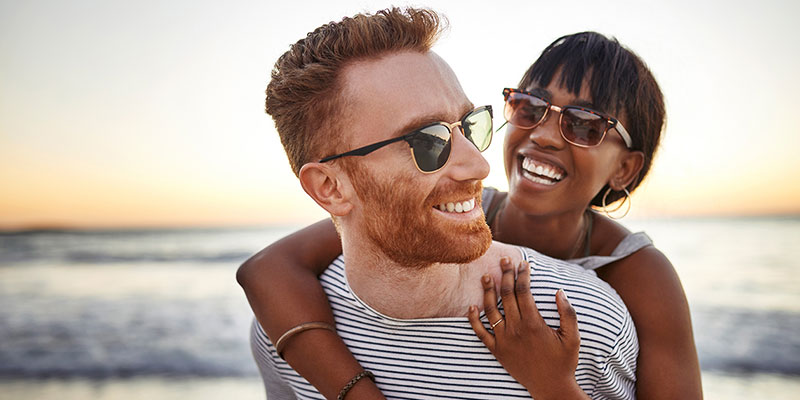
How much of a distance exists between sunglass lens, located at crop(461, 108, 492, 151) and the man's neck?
0.52 meters

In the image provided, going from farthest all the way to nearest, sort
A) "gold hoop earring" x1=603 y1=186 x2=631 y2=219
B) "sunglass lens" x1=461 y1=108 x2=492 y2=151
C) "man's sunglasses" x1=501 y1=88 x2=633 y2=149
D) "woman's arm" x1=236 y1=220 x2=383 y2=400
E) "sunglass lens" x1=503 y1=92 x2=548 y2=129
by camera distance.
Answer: "gold hoop earring" x1=603 y1=186 x2=631 y2=219
"sunglass lens" x1=503 y1=92 x2=548 y2=129
"man's sunglasses" x1=501 y1=88 x2=633 y2=149
"woman's arm" x1=236 y1=220 x2=383 y2=400
"sunglass lens" x1=461 y1=108 x2=492 y2=151

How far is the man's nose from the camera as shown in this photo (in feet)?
7.46

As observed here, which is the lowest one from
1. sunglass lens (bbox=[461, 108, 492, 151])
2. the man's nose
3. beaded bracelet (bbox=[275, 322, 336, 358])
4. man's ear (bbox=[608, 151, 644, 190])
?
beaded bracelet (bbox=[275, 322, 336, 358])

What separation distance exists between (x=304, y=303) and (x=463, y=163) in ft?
3.26

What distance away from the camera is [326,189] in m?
2.50

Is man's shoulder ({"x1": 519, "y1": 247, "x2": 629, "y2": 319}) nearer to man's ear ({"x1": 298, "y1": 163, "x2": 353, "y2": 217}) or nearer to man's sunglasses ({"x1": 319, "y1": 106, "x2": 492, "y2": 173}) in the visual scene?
man's sunglasses ({"x1": 319, "y1": 106, "x2": 492, "y2": 173})

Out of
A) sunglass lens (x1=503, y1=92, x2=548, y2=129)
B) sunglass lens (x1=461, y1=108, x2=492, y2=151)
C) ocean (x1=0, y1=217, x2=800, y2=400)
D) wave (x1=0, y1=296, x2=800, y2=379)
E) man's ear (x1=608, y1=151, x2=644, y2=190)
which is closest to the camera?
sunglass lens (x1=461, y1=108, x2=492, y2=151)

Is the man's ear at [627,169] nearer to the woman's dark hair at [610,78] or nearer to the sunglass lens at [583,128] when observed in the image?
the woman's dark hair at [610,78]

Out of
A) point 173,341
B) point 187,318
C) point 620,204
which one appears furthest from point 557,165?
point 187,318

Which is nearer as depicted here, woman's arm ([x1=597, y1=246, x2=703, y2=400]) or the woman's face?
woman's arm ([x1=597, y1=246, x2=703, y2=400])

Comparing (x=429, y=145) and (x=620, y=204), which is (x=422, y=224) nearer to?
(x=429, y=145)

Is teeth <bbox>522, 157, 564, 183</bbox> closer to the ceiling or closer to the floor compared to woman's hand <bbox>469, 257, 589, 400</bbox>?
closer to the ceiling

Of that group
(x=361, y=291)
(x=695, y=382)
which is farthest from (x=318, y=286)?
(x=695, y=382)

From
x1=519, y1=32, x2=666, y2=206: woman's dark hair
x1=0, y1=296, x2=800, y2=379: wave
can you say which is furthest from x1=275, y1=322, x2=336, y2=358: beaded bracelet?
x1=0, y1=296, x2=800, y2=379: wave
